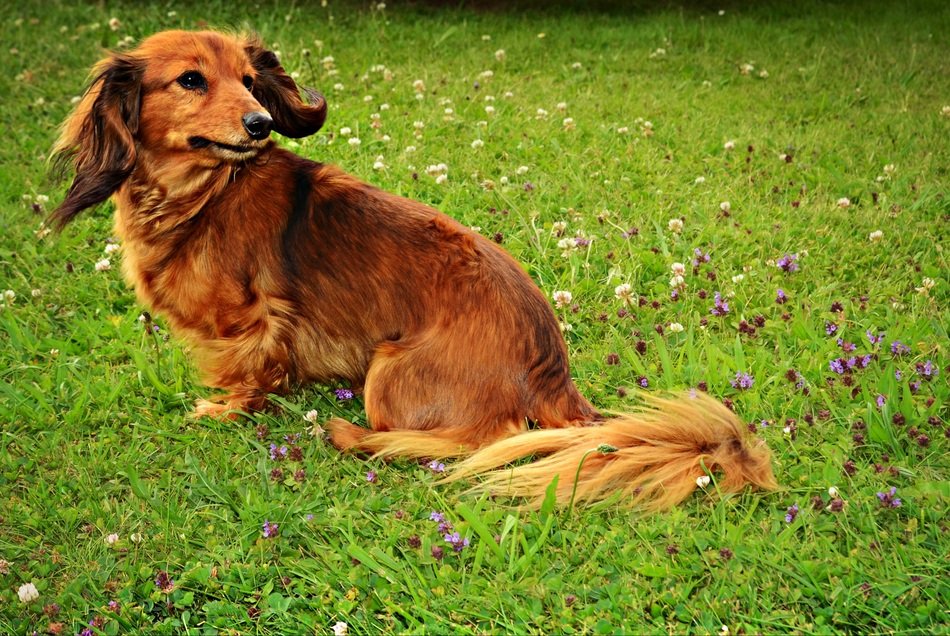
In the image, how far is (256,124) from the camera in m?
3.09

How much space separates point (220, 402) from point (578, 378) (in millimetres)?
1386

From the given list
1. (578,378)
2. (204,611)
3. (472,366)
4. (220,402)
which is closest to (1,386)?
(220,402)

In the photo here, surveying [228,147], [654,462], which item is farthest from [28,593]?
[654,462]

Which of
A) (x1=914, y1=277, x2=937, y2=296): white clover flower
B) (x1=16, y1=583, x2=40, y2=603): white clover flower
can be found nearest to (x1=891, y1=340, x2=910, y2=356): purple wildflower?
(x1=914, y1=277, x2=937, y2=296): white clover flower

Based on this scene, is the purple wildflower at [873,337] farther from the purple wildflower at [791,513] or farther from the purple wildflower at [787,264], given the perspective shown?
the purple wildflower at [791,513]

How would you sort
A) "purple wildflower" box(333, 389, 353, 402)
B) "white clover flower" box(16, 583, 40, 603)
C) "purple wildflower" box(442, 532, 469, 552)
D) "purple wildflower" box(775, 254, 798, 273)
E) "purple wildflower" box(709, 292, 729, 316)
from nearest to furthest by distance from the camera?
"white clover flower" box(16, 583, 40, 603) → "purple wildflower" box(442, 532, 469, 552) → "purple wildflower" box(333, 389, 353, 402) → "purple wildflower" box(709, 292, 729, 316) → "purple wildflower" box(775, 254, 798, 273)

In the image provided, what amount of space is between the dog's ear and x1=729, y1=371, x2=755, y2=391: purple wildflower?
198 centimetres

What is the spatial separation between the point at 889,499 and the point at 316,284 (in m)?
2.01

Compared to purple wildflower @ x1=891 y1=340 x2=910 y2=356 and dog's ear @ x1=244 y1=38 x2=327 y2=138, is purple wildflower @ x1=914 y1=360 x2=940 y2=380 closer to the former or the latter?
purple wildflower @ x1=891 y1=340 x2=910 y2=356

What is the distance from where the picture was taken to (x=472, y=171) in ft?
16.9

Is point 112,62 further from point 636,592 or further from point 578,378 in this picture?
point 636,592

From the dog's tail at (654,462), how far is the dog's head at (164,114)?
1507 millimetres

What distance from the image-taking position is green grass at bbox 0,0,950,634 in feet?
8.14

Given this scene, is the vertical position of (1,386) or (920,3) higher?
(920,3)
